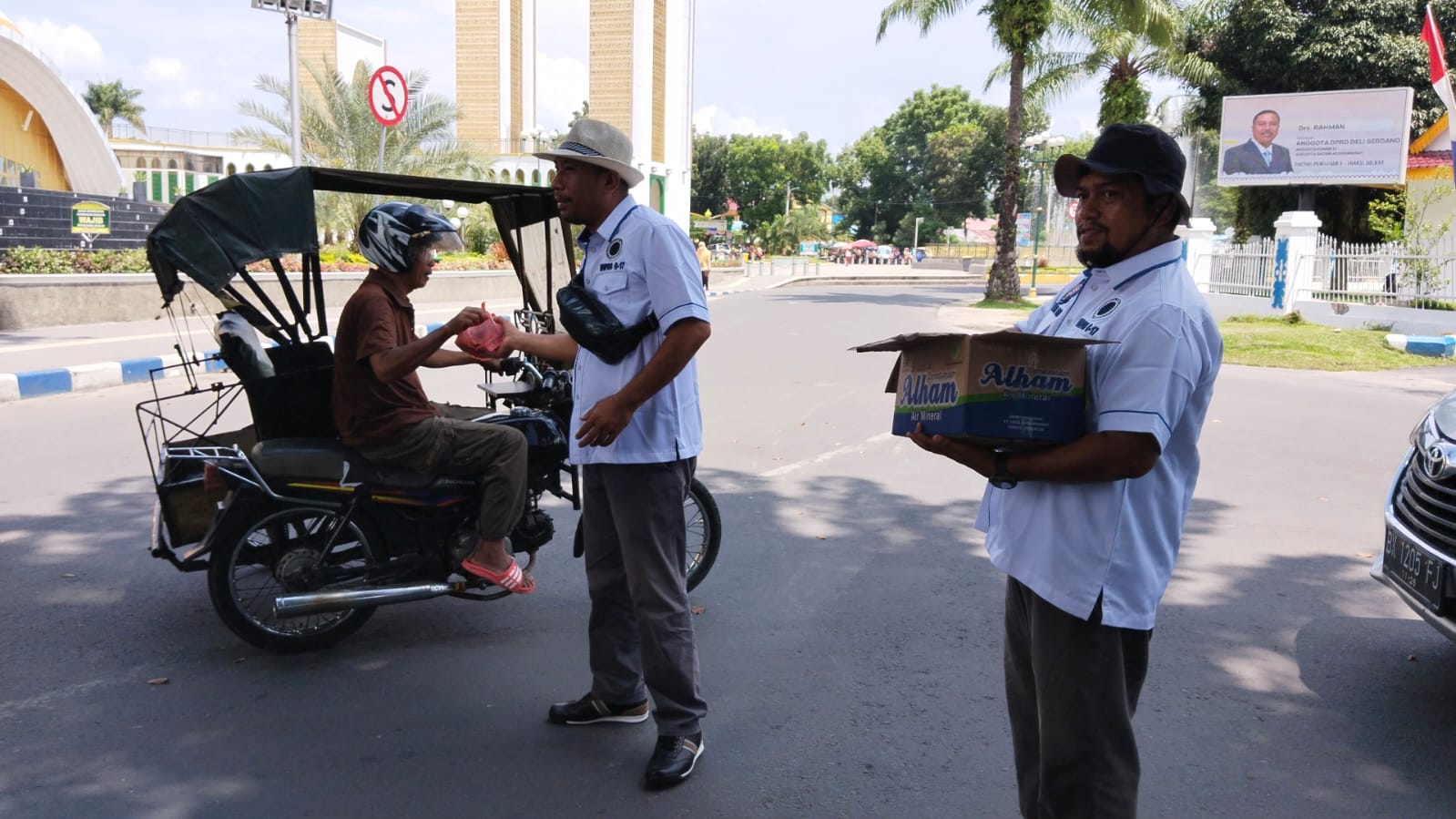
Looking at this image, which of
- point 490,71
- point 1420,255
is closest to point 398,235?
point 1420,255

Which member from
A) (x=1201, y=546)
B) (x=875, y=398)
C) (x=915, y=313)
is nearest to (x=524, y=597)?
(x=1201, y=546)

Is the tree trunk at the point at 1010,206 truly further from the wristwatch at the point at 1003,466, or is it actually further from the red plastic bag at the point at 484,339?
the wristwatch at the point at 1003,466

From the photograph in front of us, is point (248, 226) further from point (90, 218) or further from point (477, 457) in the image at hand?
point (90, 218)

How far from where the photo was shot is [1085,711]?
216cm

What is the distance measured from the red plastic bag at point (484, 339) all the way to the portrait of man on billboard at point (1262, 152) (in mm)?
25458

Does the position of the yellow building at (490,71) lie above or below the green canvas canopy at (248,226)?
above

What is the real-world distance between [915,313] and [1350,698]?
1987 cm

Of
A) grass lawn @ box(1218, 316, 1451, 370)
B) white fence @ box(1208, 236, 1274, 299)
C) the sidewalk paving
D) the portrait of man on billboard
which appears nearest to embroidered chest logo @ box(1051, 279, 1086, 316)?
the sidewalk paving

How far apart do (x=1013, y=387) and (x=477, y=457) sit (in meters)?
2.57

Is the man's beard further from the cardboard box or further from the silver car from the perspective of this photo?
the silver car

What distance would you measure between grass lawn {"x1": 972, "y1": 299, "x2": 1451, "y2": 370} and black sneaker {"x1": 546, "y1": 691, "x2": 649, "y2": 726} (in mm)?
13237

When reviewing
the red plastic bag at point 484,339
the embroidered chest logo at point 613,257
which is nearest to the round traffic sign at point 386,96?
the red plastic bag at point 484,339

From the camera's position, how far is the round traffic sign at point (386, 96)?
12422mm

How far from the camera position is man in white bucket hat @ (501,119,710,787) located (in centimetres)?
303
